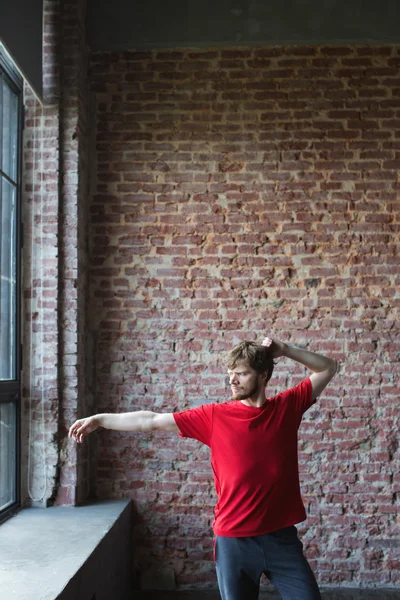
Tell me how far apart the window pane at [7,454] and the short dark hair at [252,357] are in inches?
71.8

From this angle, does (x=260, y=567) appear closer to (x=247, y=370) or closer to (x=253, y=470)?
(x=253, y=470)

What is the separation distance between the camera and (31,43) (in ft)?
13.8

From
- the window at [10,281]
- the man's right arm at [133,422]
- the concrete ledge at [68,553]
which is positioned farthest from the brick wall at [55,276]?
the man's right arm at [133,422]

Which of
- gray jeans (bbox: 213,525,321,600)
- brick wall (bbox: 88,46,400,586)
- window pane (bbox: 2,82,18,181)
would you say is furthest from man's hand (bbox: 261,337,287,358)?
window pane (bbox: 2,82,18,181)

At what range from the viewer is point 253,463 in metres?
2.74

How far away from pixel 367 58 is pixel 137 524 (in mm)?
3710

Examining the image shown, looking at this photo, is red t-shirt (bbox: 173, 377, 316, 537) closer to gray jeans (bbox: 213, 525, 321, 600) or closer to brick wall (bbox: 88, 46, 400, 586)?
gray jeans (bbox: 213, 525, 321, 600)

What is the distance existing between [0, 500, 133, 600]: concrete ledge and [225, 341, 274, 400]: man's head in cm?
112

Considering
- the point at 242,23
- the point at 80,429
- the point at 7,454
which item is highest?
the point at 242,23

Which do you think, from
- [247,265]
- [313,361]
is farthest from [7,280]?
[313,361]

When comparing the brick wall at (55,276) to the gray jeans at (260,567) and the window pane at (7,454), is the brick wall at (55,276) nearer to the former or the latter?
the window pane at (7,454)

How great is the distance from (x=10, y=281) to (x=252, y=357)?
6.64 ft

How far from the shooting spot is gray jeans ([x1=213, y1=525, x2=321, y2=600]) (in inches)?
104

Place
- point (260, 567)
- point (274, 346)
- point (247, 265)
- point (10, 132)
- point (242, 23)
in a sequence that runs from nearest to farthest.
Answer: point (260, 567) → point (274, 346) → point (10, 132) → point (247, 265) → point (242, 23)
